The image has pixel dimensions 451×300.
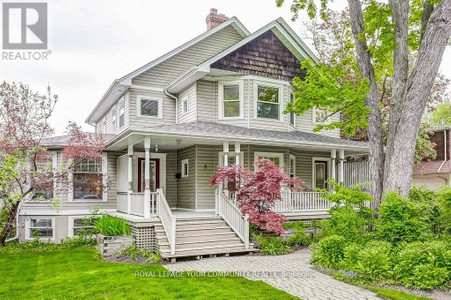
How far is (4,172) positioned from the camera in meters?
10.4

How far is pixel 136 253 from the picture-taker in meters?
9.55

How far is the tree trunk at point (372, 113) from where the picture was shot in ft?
31.7

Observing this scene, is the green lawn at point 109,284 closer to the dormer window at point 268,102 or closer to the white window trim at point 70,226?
the white window trim at point 70,226

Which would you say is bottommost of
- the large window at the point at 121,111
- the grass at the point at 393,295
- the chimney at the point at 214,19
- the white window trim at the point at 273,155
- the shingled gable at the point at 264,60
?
the grass at the point at 393,295

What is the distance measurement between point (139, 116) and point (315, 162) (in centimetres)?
807

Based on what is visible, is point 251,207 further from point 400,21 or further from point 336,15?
point 336,15

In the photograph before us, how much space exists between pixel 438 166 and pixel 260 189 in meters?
16.0

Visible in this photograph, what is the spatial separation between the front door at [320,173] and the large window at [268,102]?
12.0 feet

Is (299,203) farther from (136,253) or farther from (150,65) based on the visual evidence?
(150,65)

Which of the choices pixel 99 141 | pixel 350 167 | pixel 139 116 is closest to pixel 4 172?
pixel 99 141

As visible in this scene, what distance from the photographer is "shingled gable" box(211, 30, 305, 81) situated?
13445 mm

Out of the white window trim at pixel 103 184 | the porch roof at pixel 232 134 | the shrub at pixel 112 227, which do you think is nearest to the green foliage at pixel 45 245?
the white window trim at pixel 103 184

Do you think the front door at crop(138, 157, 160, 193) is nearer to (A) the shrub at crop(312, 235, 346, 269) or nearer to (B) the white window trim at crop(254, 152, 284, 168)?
(B) the white window trim at crop(254, 152, 284, 168)

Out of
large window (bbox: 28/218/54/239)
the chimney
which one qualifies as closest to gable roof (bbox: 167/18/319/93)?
the chimney
